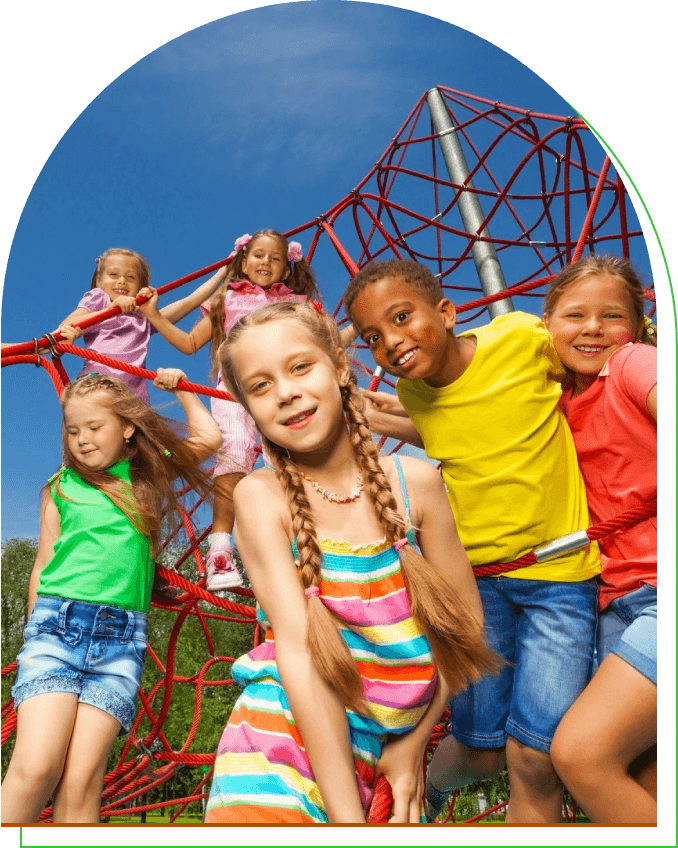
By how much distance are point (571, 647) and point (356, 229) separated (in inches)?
32.8

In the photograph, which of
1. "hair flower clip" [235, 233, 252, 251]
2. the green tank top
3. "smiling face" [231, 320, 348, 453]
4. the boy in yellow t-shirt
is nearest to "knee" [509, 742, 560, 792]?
the boy in yellow t-shirt

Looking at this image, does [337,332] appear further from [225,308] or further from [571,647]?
[571,647]

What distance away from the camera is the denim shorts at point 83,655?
1.13 metres

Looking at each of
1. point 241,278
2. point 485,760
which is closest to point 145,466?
point 241,278

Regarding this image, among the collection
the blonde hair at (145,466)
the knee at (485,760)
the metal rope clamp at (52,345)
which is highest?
the metal rope clamp at (52,345)

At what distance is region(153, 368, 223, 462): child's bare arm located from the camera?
49.6 inches

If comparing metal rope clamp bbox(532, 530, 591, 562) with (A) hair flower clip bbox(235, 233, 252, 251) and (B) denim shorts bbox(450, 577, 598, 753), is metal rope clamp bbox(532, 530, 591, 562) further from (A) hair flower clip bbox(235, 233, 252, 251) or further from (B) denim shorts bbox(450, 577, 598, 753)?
(A) hair flower clip bbox(235, 233, 252, 251)

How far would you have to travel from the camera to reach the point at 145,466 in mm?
1277

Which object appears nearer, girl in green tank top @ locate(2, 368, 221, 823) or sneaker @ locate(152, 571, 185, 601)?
girl in green tank top @ locate(2, 368, 221, 823)

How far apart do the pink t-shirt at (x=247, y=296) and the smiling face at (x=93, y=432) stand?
23 cm

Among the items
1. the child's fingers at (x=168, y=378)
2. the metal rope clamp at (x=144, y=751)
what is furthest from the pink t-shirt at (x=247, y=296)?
the metal rope clamp at (x=144, y=751)

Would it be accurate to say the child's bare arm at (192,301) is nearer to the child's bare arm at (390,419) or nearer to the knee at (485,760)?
the child's bare arm at (390,419)

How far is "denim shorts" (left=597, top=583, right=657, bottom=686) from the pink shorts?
1.83ft

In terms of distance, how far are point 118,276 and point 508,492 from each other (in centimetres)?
78
